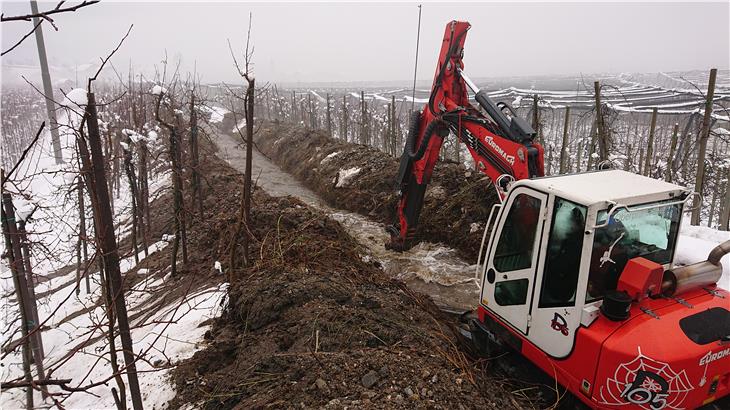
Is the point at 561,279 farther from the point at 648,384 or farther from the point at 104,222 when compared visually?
the point at 104,222

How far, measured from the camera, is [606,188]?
3.94m

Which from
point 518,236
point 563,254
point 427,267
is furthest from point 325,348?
point 427,267

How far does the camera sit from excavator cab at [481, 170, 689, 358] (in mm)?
3709

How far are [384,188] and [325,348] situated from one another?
9.49 meters

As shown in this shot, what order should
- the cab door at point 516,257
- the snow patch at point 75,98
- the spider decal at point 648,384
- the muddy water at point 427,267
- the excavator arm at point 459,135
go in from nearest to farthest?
the spider decal at point 648,384 → the snow patch at point 75,98 → the cab door at point 516,257 → the excavator arm at point 459,135 → the muddy water at point 427,267

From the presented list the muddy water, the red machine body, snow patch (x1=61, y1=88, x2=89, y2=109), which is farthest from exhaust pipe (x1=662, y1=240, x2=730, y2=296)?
snow patch (x1=61, y1=88, x2=89, y2=109)

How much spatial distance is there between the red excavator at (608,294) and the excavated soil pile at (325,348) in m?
0.80

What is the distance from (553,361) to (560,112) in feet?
250

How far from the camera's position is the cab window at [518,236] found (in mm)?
4250

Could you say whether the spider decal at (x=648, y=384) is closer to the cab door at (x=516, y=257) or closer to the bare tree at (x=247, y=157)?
the cab door at (x=516, y=257)

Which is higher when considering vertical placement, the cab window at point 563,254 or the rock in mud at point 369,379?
the cab window at point 563,254

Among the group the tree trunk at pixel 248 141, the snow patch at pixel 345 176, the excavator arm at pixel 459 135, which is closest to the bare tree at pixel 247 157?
the tree trunk at pixel 248 141

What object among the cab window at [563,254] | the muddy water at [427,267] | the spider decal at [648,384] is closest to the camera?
the spider decal at [648,384]

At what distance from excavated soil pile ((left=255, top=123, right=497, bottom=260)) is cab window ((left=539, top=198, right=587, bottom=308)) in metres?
6.04
